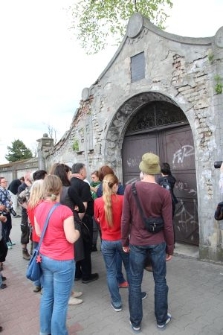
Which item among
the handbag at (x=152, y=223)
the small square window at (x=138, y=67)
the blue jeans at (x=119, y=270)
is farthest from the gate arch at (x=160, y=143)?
the handbag at (x=152, y=223)

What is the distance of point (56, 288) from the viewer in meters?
2.93

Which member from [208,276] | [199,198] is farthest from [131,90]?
[208,276]

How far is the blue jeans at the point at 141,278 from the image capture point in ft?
10.6

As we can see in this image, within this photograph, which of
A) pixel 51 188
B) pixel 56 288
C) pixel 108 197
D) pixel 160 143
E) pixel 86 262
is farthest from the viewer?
pixel 160 143

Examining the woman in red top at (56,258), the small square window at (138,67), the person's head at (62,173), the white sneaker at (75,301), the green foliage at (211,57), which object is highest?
the small square window at (138,67)

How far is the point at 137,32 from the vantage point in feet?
22.2

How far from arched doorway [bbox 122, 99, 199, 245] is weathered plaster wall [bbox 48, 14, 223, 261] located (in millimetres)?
367

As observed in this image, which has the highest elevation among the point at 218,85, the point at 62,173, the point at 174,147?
the point at 218,85

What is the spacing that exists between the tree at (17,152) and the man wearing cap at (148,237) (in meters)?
35.8

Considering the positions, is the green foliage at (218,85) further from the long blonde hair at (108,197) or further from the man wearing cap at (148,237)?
the long blonde hair at (108,197)

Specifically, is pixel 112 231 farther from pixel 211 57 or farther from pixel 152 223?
pixel 211 57

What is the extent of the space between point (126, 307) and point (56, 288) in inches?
55.2

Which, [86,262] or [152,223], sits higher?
[152,223]

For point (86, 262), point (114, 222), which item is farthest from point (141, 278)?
point (86, 262)
